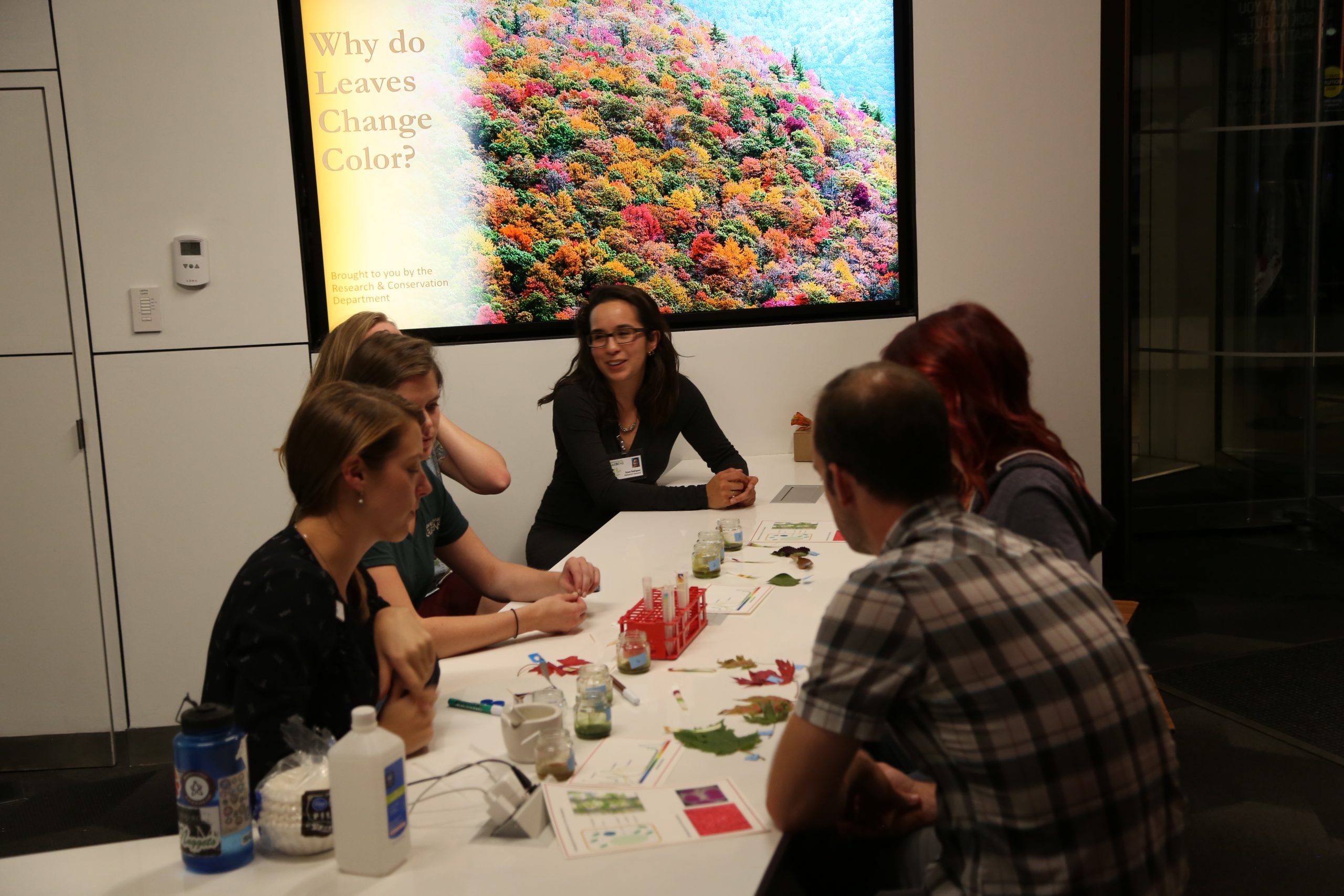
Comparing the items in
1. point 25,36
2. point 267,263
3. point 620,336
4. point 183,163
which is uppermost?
point 25,36

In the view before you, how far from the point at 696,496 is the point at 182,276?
2067 millimetres

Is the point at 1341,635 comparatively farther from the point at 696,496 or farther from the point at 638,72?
the point at 638,72

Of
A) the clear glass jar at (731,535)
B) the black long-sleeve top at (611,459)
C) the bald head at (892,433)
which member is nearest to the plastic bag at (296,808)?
the bald head at (892,433)

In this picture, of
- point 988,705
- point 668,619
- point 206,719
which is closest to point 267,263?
point 668,619

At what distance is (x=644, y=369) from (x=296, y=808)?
2583 millimetres

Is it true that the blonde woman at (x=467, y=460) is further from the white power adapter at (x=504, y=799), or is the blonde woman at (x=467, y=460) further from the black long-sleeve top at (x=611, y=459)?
the white power adapter at (x=504, y=799)

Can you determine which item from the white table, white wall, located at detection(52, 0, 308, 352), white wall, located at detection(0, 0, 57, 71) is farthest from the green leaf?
white wall, located at detection(0, 0, 57, 71)

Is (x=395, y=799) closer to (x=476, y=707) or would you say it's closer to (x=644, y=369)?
(x=476, y=707)

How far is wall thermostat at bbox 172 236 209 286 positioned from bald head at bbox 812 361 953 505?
3134 mm

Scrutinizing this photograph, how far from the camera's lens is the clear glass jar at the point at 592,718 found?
5.59 feet

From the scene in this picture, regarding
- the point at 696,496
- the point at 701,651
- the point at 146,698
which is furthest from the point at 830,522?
the point at 146,698

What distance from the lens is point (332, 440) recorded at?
5.61 feet

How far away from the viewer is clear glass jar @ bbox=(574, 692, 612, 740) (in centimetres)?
170

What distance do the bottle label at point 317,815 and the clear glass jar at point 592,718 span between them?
0.47 m
